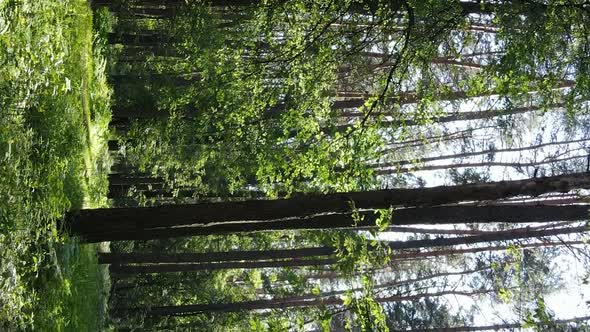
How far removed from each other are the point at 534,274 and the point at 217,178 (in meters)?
9.23

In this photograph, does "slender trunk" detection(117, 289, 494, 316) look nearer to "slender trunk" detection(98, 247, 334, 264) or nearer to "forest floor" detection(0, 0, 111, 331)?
"slender trunk" detection(98, 247, 334, 264)

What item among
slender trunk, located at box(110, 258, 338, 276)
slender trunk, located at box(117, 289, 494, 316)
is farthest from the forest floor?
slender trunk, located at box(117, 289, 494, 316)

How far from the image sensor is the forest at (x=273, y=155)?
688 cm

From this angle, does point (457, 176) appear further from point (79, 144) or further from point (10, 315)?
point (10, 315)

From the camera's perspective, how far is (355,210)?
6938mm

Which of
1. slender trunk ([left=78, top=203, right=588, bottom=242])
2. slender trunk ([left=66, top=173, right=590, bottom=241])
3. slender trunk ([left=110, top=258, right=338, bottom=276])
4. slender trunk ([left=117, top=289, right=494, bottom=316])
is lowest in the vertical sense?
slender trunk ([left=117, top=289, right=494, bottom=316])

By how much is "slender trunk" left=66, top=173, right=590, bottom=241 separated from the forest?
0.02 m

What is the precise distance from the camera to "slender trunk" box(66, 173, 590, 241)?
671 cm

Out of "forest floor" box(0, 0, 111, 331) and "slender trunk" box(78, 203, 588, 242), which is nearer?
"forest floor" box(0, 0, 111, 331)

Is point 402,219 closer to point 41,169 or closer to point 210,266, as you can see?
point 41,169

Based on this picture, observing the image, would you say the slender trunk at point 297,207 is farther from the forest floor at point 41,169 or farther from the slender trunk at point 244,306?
the slender trunk at point 244,306

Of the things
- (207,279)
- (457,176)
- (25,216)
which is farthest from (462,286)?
(25,216)

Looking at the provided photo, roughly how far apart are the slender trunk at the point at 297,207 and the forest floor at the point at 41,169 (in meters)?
0.57

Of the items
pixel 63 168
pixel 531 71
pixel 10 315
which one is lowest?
pixel 10 315
